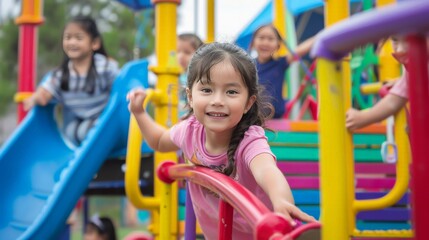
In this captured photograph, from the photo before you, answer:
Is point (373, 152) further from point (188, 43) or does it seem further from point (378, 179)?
point (188, 43)

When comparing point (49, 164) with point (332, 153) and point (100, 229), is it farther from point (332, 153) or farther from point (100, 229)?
point (332, 153)

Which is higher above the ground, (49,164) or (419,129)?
(49,164)

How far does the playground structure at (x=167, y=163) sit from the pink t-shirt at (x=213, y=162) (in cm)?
8

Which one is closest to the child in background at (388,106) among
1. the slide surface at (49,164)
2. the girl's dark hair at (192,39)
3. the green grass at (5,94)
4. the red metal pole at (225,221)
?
the red metal pole at (225,221)

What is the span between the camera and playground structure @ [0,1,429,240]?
1.01 m

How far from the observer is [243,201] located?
1.48m

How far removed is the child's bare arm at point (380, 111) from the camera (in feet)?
8.41

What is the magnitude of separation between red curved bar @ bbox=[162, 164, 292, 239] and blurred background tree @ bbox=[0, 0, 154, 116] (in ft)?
51.6

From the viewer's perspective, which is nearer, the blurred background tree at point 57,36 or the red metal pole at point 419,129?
the red metal pole at point 419,129

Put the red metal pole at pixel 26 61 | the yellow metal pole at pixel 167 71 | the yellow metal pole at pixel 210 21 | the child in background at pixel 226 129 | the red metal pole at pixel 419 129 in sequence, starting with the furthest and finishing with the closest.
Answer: the red metal pole at pixel 26 61
the yellow metal pole at pixel 210 21
the yellow metal pole at pixel 167 71
the child in background at pixel 226 129
the red metal pole at pixel 419 129

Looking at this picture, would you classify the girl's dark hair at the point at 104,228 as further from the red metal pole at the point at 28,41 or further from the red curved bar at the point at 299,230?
the red curved bar at the point at 299,230

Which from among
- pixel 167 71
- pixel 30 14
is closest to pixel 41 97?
pixel 30 14

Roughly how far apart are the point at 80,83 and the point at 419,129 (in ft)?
12.3

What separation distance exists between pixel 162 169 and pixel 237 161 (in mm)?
397
